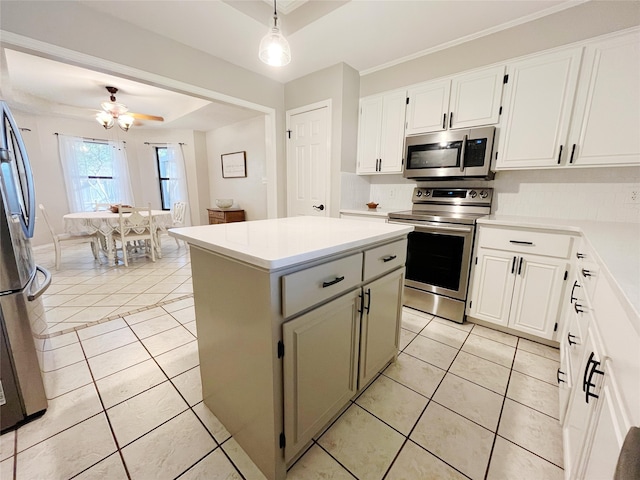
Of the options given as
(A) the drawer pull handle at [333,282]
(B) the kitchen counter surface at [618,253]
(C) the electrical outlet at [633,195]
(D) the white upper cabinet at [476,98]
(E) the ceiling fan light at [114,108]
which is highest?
(E) the ceiling fan light at [114,108]

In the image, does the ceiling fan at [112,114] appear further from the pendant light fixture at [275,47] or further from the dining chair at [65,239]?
the pendant light fixture at [275,47]

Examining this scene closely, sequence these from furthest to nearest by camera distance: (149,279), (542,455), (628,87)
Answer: (149,279) < (628,87) < (542,455)

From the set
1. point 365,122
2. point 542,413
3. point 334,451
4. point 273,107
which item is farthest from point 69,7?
point 542,413

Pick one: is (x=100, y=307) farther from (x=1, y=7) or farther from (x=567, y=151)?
(x=567, y=151)

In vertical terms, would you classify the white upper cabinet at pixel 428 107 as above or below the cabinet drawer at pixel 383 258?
above

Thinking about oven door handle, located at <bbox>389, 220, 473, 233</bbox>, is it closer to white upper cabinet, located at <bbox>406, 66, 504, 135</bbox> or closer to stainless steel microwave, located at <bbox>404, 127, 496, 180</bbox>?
stainless steel microwave, located at <bbox>404, 127, 496, 180</bbox>

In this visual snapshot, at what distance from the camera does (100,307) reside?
8.37 ft

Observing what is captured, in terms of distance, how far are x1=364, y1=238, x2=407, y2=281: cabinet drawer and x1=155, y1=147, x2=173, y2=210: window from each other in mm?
6209

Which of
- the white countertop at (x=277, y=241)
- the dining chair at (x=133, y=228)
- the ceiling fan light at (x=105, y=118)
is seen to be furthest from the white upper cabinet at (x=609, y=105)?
the ceiling fan light at (x=105, y=118)

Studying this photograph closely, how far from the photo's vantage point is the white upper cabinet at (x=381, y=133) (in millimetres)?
2832

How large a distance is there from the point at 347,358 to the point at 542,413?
1.12 m

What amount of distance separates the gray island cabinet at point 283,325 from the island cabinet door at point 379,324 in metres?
0.01

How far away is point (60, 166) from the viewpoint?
16.6 ft

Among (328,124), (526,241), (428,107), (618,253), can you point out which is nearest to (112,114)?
(328,124)
